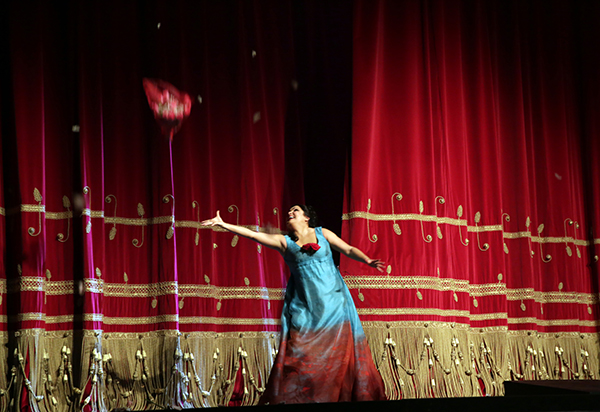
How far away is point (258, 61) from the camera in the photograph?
4.30 meters

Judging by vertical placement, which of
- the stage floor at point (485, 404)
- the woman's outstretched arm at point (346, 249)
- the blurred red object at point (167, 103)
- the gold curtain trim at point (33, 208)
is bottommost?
the stage floor at point (485, 404)

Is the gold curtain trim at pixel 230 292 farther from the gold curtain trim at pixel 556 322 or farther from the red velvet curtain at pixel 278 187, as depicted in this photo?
the gold curtain trim at pixel 556 322

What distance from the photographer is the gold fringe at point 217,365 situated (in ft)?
11.3

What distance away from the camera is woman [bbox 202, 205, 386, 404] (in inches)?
125

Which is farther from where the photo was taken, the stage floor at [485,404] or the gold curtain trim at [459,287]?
the gold curtain trim at [459,287]

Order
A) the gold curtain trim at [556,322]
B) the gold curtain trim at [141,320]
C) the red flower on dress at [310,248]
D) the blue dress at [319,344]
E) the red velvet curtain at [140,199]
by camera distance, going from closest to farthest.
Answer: the blue dress at [319,344], the red flower on dress at [310,248], the red velvet curtain at [140,199], the gold curtain trim at [141,320], the gold curtain trim at [556,322]

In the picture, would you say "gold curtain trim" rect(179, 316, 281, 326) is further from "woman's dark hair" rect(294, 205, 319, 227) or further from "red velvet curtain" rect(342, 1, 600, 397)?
"woman's dark hair" rect(294, 205, 319, 227)

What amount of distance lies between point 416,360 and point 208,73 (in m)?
2.12

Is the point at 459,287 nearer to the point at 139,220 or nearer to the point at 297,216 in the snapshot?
the point at 297,216

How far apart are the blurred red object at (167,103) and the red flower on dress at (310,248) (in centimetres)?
123

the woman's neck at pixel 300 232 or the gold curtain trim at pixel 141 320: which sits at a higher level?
the woman's neck at pixel 300 232

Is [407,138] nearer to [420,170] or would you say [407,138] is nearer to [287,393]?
Answer: [420,170]

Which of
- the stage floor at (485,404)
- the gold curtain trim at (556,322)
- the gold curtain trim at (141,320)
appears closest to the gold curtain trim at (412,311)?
→ the gold curtain trim at (556,322)

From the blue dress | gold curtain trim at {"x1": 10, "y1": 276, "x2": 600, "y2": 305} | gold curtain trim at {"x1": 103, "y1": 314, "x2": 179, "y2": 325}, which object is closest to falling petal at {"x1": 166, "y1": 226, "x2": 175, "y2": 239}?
gold curtain trim at {"x1": 10, "y1": 276, "x2": 600, "y2": 305}
